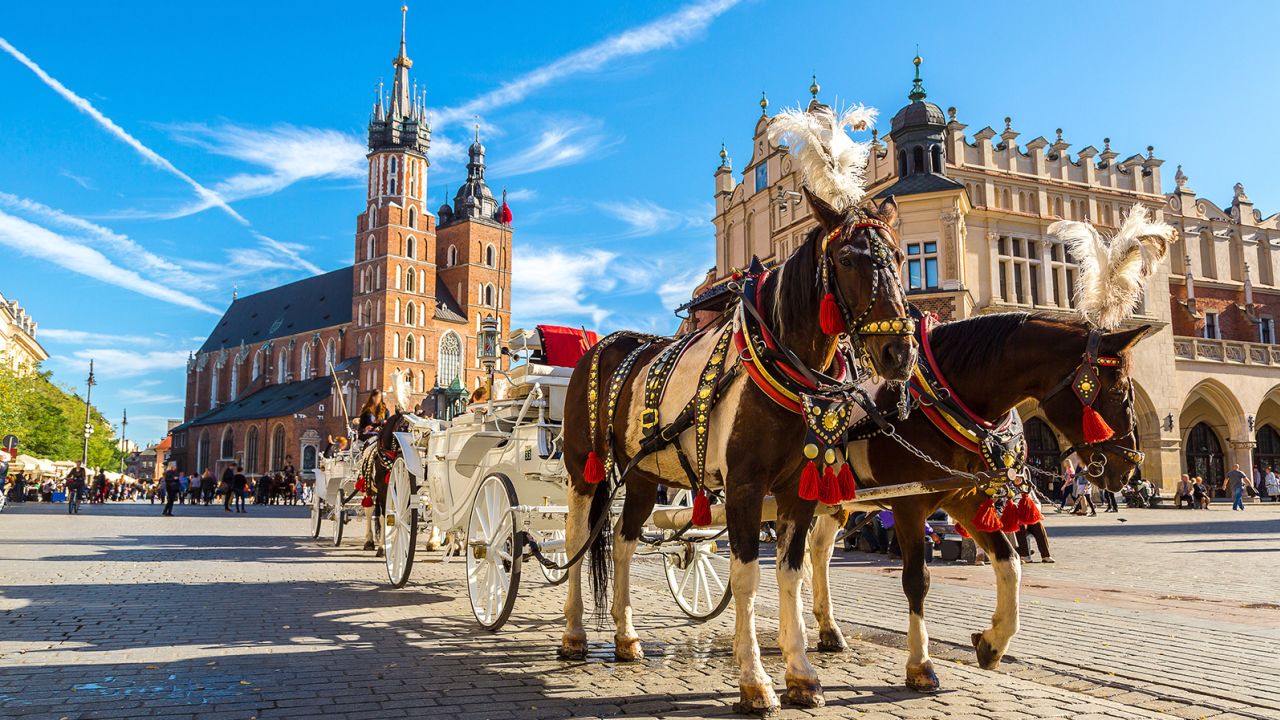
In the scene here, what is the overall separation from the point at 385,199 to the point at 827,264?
82222mm

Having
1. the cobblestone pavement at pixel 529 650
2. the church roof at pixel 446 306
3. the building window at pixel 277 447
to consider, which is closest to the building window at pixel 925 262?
the cobblestone pavement at pixel 529 650

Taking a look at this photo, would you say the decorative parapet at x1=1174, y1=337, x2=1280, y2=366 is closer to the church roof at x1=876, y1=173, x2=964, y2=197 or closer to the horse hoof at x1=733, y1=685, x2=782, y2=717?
the church roof at x1=876, y1=173, x2=964, y2=197

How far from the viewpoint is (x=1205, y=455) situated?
1400 inches

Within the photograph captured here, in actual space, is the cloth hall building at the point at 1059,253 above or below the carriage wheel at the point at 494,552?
above

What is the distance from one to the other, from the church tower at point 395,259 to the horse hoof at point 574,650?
73141 millimetres

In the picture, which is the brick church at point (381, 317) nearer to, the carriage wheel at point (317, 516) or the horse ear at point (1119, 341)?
the carriage wheel at point (317, 516)

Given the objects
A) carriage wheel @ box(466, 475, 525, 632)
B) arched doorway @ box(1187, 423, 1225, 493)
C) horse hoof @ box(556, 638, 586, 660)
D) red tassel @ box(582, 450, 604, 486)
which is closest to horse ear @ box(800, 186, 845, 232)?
red tassel @ box(582, 450, 604, 486)

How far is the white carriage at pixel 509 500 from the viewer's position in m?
6.16

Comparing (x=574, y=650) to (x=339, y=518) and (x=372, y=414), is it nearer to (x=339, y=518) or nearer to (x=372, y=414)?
(x=372, y=414)

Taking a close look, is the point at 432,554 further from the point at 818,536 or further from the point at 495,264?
the point at 495,264

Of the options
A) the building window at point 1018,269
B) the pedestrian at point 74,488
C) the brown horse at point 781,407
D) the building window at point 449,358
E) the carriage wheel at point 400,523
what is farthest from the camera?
the building window at point 449,358

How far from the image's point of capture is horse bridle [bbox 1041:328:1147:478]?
457 cm

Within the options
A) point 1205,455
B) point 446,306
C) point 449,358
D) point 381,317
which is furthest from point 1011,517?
point 446,306

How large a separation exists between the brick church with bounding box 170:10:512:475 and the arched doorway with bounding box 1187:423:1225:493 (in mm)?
54190
